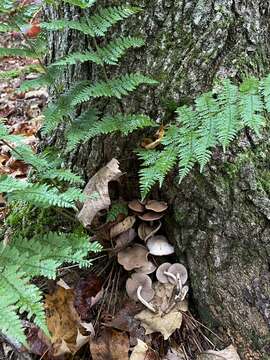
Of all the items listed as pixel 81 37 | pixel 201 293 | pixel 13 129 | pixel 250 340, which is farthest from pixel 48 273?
pixel 13 129

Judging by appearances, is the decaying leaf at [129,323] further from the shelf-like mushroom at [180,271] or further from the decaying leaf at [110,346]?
the shelf-like mushroom at [180,271]

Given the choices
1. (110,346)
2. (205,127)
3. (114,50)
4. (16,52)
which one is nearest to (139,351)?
(110,346)

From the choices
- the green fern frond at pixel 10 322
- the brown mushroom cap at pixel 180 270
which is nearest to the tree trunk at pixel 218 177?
the brown mushroom cap at pixel 180 270

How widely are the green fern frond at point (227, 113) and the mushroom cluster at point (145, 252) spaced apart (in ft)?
2.08

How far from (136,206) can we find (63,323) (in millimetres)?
758

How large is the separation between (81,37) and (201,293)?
1.65 meters

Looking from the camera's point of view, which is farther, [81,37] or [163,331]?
[81,37]

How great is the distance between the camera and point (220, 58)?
252 centimetres

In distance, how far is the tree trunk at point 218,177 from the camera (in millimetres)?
2447

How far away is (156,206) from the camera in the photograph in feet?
8.50

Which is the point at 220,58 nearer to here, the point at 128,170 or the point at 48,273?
the point at 128,170

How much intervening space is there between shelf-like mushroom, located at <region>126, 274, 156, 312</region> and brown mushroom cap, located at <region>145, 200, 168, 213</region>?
38 cm

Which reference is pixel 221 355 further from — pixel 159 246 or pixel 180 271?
pixel 159 246

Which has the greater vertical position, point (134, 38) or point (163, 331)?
point (134, 38)
